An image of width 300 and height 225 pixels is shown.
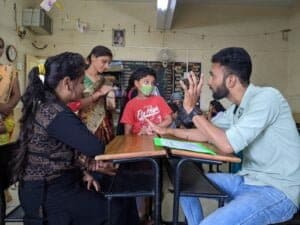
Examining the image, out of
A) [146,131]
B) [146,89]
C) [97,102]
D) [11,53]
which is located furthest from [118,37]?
[146,131]

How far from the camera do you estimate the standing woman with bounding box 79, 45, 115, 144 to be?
264 centimetres

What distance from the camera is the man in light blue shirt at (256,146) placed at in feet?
4.89

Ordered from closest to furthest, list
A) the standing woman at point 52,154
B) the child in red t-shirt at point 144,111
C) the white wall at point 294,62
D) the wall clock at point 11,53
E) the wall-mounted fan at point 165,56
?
the standing woman at point 52,154 → the child in red t-shirt at point 144,111 → the wall clock at point 11,53 → the white wall at point 294,62 → the wall-mounted fan at point 165,56

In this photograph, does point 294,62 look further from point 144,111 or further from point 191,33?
point 144,111

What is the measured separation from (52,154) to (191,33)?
5372 mm

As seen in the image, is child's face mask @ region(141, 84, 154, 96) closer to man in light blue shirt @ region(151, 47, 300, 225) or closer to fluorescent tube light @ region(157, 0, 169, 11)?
man in light blue shirt @ region(151, 47, 300, 225)

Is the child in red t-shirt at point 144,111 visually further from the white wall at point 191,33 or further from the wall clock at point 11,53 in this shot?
the white wall at point 191,33

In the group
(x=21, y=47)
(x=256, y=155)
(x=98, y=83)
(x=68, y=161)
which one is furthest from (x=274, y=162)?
(x=21, y=47)

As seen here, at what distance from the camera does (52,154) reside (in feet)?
5.51

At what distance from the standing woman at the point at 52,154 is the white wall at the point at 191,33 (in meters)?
4.89

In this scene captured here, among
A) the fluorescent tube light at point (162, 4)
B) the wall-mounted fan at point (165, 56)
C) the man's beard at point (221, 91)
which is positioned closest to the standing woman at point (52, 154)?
the man's beard at point (221, 91)

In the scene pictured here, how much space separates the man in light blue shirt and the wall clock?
3.80 metres

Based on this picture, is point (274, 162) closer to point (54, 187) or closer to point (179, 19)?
point (54, 187)

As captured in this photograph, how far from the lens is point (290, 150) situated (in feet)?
5.27
